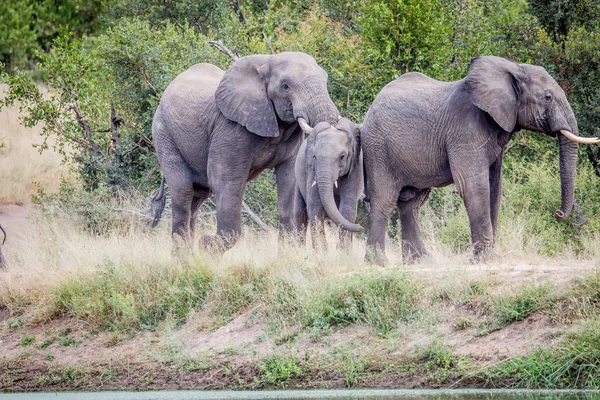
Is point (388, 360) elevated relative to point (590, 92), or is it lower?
lower

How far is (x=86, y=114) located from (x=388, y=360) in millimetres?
10477

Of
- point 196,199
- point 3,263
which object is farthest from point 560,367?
point 3,263

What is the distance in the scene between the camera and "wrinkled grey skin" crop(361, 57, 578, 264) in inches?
499

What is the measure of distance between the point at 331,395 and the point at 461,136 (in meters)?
3.99

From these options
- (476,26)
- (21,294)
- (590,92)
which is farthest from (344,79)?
(21,294)

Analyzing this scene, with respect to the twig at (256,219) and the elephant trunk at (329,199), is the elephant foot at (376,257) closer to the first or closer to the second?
the elephant trunk at (329,199)

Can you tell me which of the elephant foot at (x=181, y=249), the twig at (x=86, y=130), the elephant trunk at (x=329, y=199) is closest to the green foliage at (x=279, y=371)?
the elephant trunk at (x=329, y=199)

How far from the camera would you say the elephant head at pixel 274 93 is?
1284cm

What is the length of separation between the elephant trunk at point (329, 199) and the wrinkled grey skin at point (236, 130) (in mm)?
593

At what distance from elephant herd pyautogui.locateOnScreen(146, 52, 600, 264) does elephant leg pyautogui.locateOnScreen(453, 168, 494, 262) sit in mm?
12

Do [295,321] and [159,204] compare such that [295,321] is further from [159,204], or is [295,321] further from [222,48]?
[222,48]

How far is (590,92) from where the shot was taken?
17156mm

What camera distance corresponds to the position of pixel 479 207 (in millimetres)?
12773

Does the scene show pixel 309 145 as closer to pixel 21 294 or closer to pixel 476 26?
pixel 21 294
